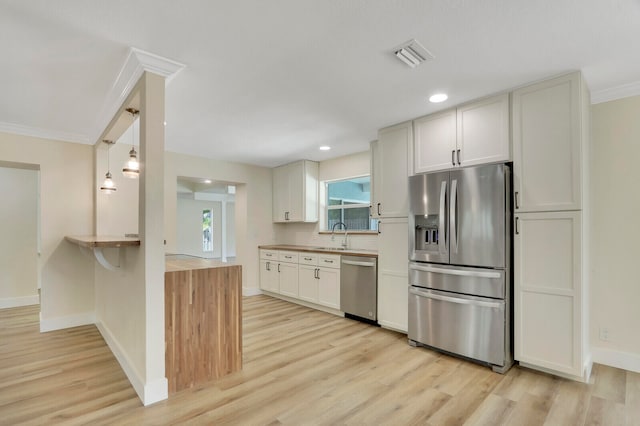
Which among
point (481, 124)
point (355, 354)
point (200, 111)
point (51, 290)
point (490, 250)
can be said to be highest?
point (200, 111)

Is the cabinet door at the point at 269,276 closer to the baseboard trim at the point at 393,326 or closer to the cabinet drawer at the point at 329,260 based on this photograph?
the cabinet drawer at the point at 329,260

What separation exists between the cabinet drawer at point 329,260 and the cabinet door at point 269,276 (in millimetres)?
1149

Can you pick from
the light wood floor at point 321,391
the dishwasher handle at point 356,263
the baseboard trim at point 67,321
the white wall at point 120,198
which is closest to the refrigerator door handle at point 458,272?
the dishwasher handle at point 356,263

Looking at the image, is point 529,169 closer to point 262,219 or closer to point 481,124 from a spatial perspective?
point 481,124

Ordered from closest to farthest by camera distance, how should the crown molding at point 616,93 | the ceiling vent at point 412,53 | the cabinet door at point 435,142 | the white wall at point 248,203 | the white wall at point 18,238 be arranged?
the ceiling vent at point 412,53 < the crown molding at point 616,93 < the cabinet door at point 435,142 < the white wall at point 18,238 < the white wall at point 248,203

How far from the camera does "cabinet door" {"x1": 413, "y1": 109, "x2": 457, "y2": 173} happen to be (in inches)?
125

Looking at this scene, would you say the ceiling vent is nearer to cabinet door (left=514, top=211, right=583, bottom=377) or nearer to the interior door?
the interior door

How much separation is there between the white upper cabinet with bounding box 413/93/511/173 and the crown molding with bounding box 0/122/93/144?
14.0 ft

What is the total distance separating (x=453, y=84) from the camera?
2672 millimetres

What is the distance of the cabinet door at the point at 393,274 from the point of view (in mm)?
3611

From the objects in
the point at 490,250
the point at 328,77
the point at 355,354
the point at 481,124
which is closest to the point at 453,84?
the point at 481,124

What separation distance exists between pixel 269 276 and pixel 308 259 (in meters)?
1.13

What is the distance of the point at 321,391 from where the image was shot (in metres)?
2.45

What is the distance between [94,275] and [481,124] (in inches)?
199
